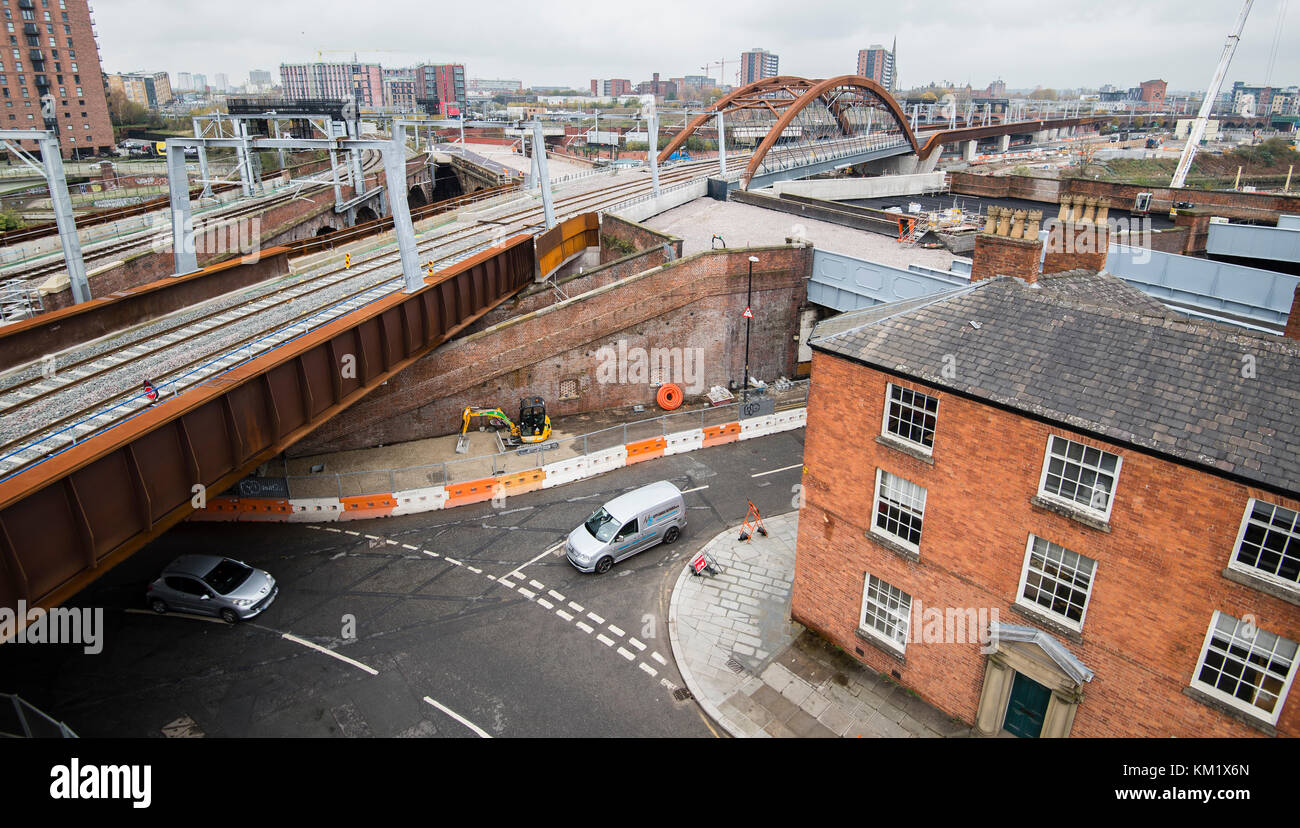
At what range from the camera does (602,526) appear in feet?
67.6

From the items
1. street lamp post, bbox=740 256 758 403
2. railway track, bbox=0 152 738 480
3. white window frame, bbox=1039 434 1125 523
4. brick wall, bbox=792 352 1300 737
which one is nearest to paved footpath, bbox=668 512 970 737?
brick wall, bbox=792 352 1300 737

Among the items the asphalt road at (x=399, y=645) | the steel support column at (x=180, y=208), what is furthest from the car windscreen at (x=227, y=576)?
the steel support column at (x=180, y=208)

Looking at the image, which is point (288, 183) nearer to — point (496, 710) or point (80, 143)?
point (496, 710)

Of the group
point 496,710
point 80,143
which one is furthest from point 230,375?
point 80,143

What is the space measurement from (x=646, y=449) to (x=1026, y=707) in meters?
15.4

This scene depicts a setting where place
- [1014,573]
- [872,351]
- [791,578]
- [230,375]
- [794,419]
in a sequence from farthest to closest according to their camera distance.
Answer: [794,419] < [791,578] < [230,375] < [872,351] < [1014,573]

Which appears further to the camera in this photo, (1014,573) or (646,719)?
(646,719)

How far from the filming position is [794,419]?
29.2 m

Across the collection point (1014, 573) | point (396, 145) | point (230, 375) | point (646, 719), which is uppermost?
point (396, 145)

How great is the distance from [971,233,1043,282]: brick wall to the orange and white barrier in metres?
13.1

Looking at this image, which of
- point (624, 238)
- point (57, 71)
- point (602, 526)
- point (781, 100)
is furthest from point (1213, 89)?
point (57, 71)

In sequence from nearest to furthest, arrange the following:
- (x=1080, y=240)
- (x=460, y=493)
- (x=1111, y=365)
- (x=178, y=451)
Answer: (x=1111, y=365)
(x=178, y=451)
(x=1080, y=240)
(x=460, y=493)

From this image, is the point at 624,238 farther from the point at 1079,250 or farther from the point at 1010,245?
the point at 1010,245

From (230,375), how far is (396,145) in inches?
323
